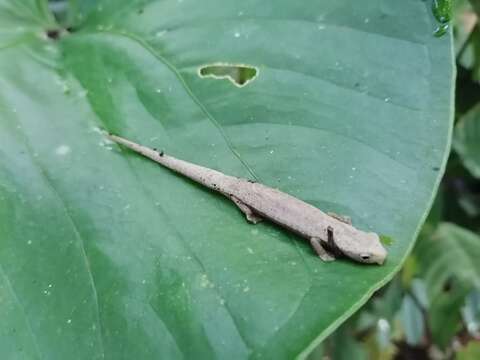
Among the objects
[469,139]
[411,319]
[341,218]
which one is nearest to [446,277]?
[411,319]

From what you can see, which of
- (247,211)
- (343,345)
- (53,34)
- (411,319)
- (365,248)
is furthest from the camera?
(411,319)

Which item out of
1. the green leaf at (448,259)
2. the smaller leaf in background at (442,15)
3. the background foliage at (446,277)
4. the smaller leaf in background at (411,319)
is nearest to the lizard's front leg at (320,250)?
the smaller leaf in background at (442,15)

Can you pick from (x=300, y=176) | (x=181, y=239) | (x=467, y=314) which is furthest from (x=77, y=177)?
(x=467, y=314)

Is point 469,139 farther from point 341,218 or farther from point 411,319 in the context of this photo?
point 341,218

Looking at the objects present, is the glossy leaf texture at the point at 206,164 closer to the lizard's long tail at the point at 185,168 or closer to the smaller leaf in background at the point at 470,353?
the lizard's long tail at the point at 185,168

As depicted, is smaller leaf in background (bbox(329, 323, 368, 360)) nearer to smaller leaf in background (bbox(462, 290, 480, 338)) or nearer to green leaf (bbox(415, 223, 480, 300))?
green leaf (bbox(415, 223, 480, 300))

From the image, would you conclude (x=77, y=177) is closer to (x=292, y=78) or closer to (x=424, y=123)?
(x=292, y=78)

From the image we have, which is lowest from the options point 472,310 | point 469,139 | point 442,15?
point 472,310
